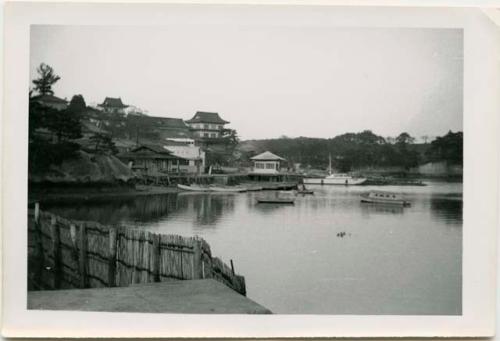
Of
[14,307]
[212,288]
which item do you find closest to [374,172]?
[212,288]

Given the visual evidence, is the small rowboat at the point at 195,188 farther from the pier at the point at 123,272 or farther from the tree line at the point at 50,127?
the tree line at the point at 50,127

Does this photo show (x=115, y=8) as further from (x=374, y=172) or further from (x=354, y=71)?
(x=374, y=172)

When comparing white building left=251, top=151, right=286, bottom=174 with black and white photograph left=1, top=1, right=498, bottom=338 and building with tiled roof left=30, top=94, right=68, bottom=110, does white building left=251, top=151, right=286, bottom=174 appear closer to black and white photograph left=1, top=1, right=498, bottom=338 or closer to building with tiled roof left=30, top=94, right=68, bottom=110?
black and white photograph left=1, top=1, right=498, bottom=338

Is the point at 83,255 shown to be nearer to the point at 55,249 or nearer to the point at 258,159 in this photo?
the point at 55,249

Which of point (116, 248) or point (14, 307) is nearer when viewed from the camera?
point (14, 307)

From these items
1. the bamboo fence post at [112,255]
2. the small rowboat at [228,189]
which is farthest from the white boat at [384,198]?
the bamboo fence post at [112,255]

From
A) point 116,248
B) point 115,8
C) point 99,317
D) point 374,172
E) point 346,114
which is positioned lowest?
point 99,317

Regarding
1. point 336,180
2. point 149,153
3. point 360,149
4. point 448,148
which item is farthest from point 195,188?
point 448,148
